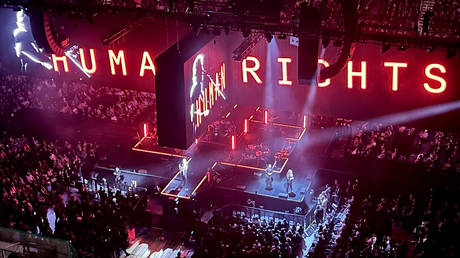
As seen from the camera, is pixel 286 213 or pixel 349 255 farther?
A: pixel 286 213

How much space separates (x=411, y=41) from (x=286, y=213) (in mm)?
6253

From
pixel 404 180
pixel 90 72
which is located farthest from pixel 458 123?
pixel 90 72

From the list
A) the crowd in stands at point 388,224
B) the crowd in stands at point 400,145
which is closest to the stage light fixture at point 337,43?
the crowd in stands at point 388,224

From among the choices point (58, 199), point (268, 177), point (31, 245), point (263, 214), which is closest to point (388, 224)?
point (263, 214)

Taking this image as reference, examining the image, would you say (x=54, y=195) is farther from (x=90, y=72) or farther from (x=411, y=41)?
(x=411, y=41)

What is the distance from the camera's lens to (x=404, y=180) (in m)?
17.7

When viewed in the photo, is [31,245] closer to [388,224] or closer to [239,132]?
[388,224]

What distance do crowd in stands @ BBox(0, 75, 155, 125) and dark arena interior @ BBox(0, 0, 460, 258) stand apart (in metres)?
0.13

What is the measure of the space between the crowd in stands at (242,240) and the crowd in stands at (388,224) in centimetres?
69

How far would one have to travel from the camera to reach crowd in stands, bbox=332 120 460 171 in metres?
18.4

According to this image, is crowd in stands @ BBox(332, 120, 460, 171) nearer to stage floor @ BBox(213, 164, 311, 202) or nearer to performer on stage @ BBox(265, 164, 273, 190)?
stage floor @ BBox(213, 164, 311, 202)

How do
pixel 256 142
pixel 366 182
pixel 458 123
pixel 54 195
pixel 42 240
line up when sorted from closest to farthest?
pixel 42 240 < pixel 458 123 < pixel 54 195 < pixel 366 182 < pixel 256 142

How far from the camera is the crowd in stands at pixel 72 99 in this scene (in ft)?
72.9

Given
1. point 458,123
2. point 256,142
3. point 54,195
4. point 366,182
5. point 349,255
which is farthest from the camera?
point 256,142
